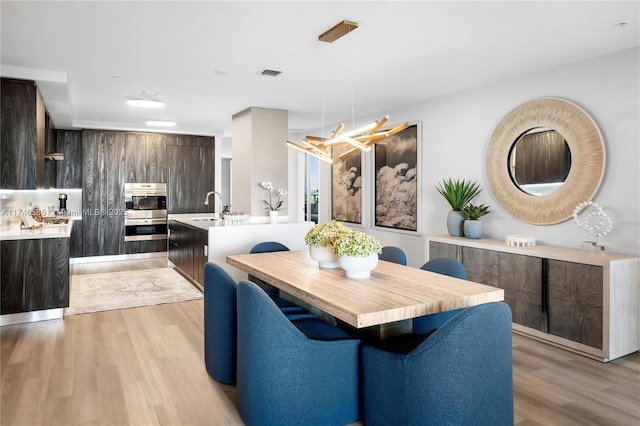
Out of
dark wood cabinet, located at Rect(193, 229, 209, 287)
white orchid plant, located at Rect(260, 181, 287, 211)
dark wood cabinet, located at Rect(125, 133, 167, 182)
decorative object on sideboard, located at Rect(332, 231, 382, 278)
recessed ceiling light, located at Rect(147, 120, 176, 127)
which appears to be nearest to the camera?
decorative object on sideboard, located at Rect(332, 231, 382, 278)

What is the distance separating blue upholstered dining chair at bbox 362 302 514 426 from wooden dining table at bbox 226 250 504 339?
0.75ft

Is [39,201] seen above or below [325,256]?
above

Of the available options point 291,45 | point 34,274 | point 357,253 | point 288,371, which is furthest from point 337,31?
point 34,274

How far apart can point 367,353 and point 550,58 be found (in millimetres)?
3254

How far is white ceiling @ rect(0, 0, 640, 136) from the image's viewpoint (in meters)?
2.93

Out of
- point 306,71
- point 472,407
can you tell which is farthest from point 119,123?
point 472,407

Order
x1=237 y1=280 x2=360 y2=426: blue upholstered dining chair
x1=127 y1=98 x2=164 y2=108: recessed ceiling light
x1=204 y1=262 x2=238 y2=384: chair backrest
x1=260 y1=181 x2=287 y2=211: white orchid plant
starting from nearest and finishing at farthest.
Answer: x1=237 y1=280 x2=360 y2=426: blue upholstered dining chair
x1=204 y1=262 x2=238 y2=384: chair backrest
x1=127 y1=98 x2=164 y2=108: recessed ceiling light
x1=260 y1=181 x2=287 y2=211: white orchid plant

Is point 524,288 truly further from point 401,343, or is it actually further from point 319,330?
point 319,330

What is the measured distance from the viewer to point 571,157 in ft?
13.3

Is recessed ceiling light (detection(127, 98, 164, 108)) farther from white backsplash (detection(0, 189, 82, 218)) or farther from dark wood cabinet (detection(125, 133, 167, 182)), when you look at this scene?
dark wood cabinet (detection(125, 133, 167, 182))

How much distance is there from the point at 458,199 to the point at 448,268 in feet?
6.96

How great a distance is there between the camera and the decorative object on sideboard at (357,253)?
8.64 ft

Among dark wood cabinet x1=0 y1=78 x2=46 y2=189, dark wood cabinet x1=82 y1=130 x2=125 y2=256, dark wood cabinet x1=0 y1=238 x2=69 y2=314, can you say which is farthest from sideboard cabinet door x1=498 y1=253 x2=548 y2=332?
dark wood cabinet x1=82 y1=130 x2=125 y2=256

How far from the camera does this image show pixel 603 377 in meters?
3.10
